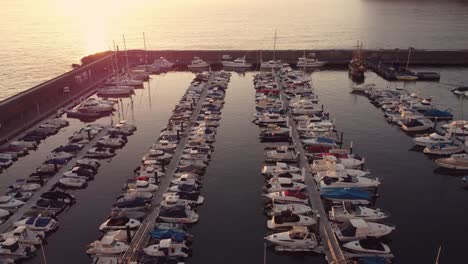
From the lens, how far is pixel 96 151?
2127 inches

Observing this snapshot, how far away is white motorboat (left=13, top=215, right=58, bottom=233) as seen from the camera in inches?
1448

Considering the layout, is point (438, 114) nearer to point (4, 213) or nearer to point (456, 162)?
point (456, 162)

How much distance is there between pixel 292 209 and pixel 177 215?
1149cm

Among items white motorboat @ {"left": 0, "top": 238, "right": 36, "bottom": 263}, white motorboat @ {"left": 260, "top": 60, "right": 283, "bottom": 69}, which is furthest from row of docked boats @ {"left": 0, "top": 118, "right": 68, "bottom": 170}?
white motorboat @ {"left": 260, "top": 60, "right": 283, "bottom": 69}

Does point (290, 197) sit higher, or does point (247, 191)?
point (290, 197)

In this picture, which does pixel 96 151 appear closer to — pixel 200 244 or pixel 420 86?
pixel 200 244

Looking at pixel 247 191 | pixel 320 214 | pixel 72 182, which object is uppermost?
pixel 72 182

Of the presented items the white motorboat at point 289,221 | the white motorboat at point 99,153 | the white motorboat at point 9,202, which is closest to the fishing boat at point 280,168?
the white motorboat at point 289,221

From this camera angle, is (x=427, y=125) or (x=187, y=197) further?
(x=427, y=125)

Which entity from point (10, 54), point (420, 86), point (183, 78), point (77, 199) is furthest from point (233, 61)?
point (10, 54)

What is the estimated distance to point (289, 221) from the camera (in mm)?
36656

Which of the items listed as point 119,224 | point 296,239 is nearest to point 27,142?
point 119,224

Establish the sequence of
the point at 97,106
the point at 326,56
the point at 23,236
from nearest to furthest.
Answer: the point at 23,236 → the point at 97,106 → the point at 326,56

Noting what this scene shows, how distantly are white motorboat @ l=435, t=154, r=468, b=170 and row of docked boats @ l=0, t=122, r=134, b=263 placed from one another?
4538 cm
